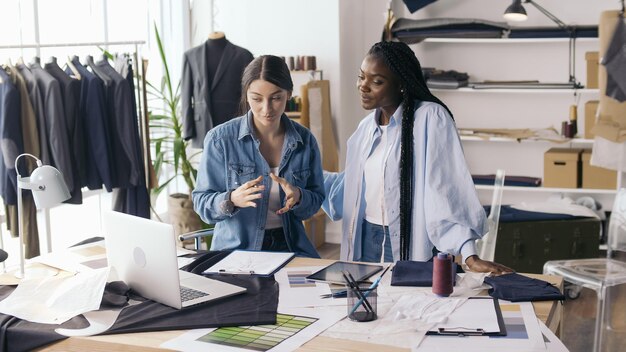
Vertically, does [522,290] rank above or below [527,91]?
below

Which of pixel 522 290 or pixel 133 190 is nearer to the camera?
pixel 522 290

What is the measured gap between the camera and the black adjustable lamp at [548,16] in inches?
215

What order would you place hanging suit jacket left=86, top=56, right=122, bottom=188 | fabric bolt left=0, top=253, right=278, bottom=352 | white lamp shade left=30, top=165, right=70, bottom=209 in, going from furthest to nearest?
hanging suit jacket left=86, top=56, right=122, bottom=188
white lamp shade left=30, top=165, right=70, bottom=209
fabric bolt left=0, top=253, right=278, bottom=352

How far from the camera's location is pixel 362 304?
7.53 ft

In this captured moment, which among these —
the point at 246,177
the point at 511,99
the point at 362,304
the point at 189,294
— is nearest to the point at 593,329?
the point at 511,99

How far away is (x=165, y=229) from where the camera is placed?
2316 millimetres

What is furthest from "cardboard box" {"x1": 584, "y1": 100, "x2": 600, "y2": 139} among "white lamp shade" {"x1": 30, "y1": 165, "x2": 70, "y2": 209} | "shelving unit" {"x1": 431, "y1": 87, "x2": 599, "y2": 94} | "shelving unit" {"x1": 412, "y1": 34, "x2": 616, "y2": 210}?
"white lamp shade" {"x1": 30, "y1": 165, "x2": 70, "y2": 209}

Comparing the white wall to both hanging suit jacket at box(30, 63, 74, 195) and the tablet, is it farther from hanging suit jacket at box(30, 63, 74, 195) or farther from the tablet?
the tablet

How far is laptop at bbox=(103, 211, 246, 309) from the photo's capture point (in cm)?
235

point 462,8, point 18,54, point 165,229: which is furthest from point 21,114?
point 462,8

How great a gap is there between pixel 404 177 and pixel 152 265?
1.02m

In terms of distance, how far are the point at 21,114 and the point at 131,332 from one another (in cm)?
237

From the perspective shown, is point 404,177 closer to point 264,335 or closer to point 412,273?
point 412,273

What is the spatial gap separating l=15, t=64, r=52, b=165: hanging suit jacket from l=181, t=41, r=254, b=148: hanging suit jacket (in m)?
1.47
